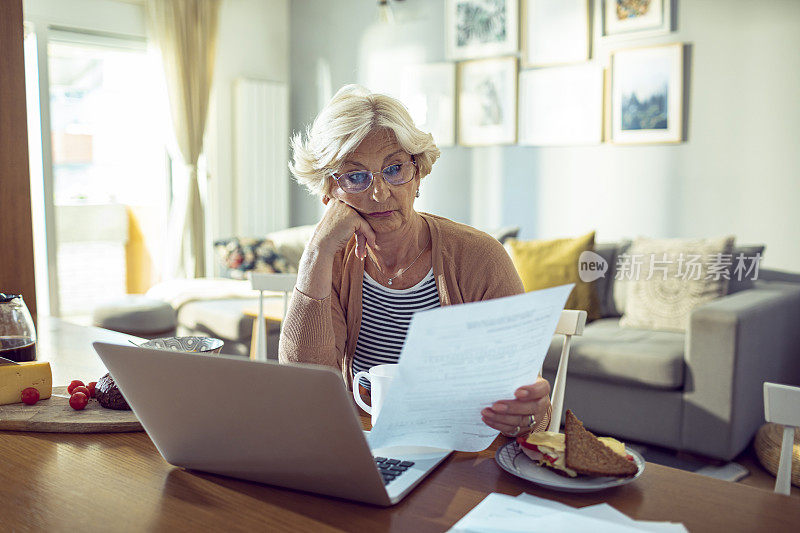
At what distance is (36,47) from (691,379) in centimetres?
412

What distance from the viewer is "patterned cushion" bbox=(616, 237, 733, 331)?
123 inches

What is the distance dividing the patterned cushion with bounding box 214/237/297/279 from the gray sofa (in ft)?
6.79

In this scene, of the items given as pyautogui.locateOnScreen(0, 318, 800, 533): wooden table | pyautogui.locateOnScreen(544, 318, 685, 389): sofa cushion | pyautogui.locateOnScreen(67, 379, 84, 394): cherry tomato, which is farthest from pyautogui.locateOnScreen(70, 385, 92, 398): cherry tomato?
pyautogui.locateOnScreen(544, 318, 685, 389): sofa cushion

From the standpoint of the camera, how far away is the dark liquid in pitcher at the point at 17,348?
47.9 inches

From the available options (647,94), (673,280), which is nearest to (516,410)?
(673,280)

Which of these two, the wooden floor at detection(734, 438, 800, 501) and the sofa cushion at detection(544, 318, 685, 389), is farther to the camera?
the sofa cushion at detection(544, 318, 685, 389)

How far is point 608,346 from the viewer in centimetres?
295

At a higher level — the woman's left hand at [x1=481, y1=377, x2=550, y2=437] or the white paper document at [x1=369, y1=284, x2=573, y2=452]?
the white paper document at [x1=369, y1=284, x2=573, y2=452]

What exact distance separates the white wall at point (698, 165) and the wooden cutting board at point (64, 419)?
316cm

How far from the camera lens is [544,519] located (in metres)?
0.70

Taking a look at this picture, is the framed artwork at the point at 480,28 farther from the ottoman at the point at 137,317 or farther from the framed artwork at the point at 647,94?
the ottoman at the point at 137,317

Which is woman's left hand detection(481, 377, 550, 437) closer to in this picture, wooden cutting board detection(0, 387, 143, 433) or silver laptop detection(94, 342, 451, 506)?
silver laptop detection(94, 342, 451, 506)

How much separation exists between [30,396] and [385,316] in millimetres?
679

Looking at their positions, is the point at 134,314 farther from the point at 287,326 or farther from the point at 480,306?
the point at 480,306
